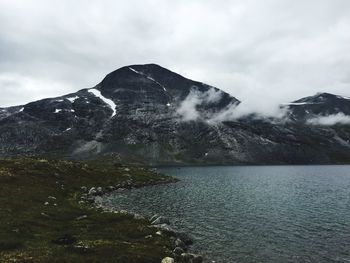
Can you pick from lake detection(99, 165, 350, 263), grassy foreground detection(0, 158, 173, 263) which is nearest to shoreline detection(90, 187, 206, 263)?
grassy foreground detection(0, 158, 173, 263)

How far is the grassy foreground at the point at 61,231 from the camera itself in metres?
39.3

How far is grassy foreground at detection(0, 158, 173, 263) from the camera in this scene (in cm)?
3931

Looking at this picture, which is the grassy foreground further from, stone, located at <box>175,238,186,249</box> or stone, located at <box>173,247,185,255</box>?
stone, located at <box>173,247,185,255</box>

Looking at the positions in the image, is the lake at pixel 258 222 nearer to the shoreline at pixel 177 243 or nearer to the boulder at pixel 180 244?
the shoreline at pixel 177 243

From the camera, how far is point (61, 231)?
50250 mm

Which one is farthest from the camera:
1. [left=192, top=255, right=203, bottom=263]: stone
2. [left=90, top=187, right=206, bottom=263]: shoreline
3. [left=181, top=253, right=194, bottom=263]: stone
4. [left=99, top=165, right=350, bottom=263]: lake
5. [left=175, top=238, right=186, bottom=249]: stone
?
[left=175, top=238, right=186, bottom=249]: stone

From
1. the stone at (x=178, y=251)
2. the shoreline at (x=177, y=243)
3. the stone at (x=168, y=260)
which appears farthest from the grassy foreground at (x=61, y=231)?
the stone at (x=178, y=251)

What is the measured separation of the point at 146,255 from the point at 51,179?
222 feet

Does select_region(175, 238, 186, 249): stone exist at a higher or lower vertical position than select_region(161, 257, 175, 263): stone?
lower

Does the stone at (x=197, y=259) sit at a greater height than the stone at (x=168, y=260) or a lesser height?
lesser

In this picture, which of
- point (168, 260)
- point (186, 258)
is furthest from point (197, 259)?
point (168, 260)

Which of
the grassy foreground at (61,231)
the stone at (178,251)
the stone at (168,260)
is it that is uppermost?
the grassy foreground at (61,231)

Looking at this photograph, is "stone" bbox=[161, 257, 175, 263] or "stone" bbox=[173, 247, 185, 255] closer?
"stone" bbox=[161, 257, 175, 263]

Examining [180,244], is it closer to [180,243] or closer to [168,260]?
[180,243]
